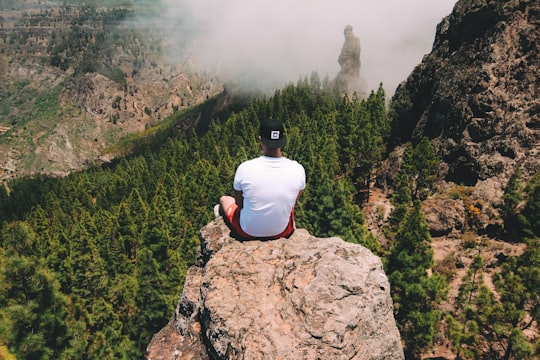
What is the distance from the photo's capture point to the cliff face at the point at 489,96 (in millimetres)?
53312

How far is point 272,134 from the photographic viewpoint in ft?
24.5

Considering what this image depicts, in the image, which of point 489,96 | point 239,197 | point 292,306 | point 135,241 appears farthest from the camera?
point 135,241

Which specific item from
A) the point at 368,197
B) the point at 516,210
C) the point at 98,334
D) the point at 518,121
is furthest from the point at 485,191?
the point at 98,334

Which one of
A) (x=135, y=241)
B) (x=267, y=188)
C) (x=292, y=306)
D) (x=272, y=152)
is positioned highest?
(x=272, y=152)

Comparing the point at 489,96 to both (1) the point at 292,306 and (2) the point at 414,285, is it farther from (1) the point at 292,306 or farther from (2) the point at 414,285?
(1) the point at 292,306

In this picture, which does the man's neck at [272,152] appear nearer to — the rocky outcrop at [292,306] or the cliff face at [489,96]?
the rocky outcrop at [292,306]

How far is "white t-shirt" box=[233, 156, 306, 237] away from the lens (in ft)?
24.2

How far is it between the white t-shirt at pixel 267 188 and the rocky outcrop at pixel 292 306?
25.5 inches

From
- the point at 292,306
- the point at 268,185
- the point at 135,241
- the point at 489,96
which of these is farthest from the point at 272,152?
the point at 489,96

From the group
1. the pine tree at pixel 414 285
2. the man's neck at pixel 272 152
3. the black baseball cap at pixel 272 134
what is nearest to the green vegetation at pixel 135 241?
the pine tree at pixel 414 285

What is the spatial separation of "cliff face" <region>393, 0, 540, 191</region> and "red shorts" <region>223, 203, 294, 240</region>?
5301 centimetres

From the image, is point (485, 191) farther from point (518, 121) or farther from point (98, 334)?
point (98, 334)

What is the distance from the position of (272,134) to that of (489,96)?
205 ft

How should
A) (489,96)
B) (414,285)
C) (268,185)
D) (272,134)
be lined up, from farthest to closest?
(489,96)
(414,285)
(272,134)
(268,185)
